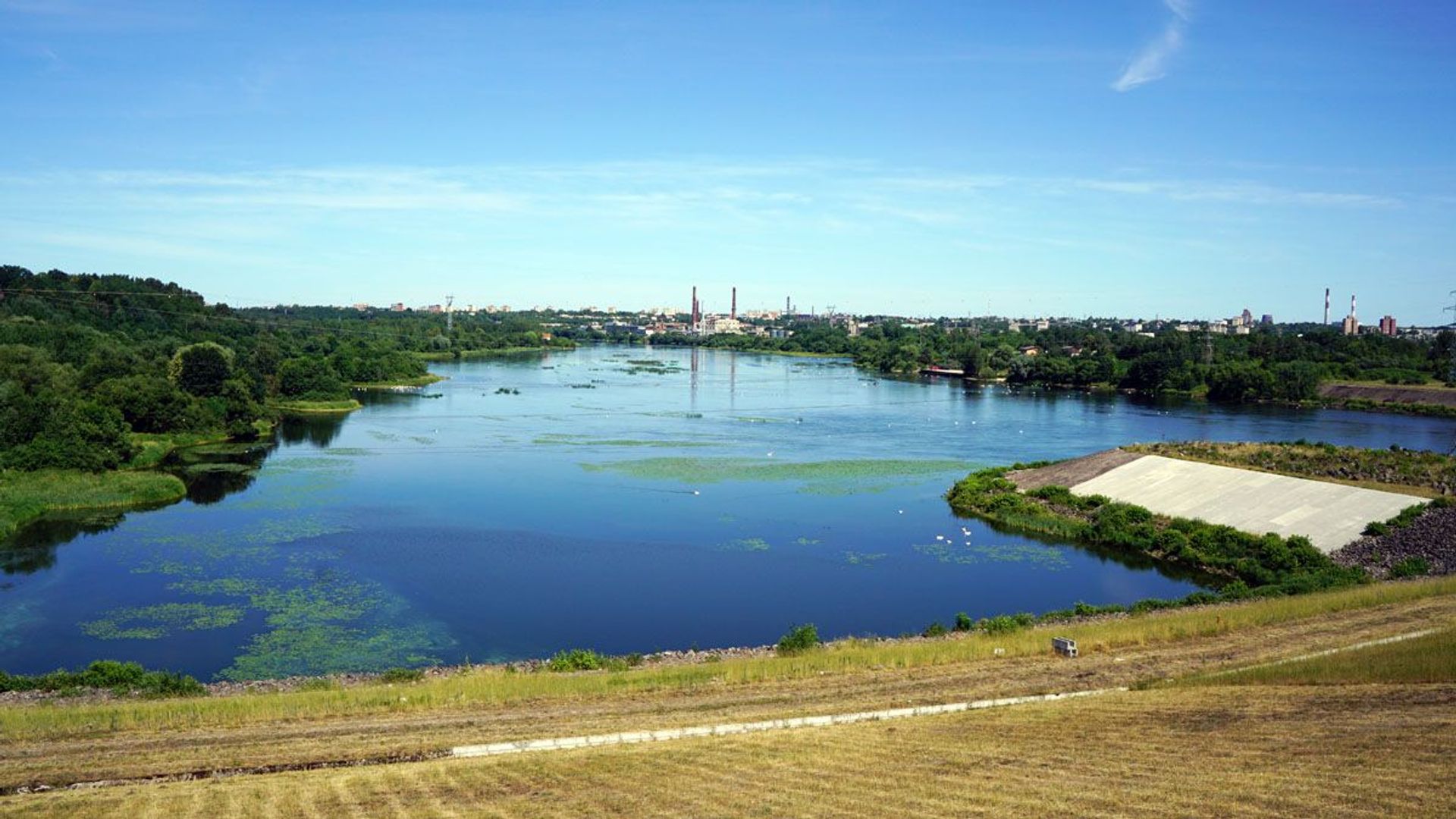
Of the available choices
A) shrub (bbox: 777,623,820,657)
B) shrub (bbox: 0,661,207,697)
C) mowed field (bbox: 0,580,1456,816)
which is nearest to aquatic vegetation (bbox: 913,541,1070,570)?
shrub (bbox: 777,623,820,657)

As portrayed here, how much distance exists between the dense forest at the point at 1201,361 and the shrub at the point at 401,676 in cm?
5647

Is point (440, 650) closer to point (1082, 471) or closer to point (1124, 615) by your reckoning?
point (1124, 615)

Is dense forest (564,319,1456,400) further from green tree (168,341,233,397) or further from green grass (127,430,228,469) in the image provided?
green grass (127,430,228,469)

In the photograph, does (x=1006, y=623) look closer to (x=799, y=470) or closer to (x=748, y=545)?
(x=748, y=545)

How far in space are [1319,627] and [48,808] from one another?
45.2ft

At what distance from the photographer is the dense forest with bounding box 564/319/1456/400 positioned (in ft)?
199

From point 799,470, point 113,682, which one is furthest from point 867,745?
point 799,470

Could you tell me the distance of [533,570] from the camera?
20000 millimetres

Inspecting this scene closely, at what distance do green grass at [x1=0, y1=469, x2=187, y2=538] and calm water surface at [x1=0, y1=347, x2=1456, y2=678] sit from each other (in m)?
0.86

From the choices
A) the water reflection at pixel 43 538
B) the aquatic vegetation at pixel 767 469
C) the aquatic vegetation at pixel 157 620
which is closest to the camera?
the aquatic vegetation at pixel 157 620

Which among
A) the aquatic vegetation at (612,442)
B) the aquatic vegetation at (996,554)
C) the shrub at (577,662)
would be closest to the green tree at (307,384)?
the aquatic vegetation at (612,442)

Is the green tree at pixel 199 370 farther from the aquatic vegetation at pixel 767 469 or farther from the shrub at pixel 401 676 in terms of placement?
the shrub at pixel 401 676

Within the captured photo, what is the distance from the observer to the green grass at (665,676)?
1040 cm

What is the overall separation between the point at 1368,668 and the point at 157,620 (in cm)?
1656
